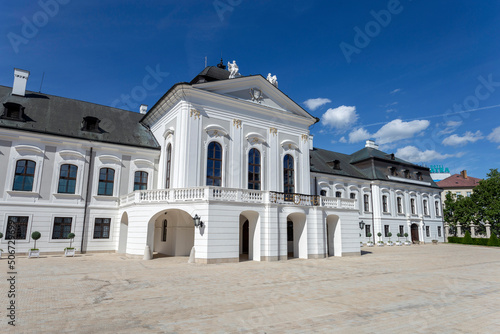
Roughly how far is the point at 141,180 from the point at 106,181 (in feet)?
8.03

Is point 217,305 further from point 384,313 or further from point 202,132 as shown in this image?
point 202,132

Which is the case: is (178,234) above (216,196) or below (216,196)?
below

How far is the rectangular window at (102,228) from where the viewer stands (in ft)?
71.7

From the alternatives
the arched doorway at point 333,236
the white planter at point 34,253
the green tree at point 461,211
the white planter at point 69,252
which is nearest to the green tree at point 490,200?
the green tree at point 461,211

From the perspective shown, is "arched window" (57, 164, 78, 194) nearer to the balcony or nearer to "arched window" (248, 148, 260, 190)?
the balcony

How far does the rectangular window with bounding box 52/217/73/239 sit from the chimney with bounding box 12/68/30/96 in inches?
389

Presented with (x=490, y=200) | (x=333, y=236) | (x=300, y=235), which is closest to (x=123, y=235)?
(x=300, y=235)

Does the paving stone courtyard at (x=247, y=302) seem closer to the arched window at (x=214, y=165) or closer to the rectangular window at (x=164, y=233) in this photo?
the rectangular window at (x=164, y=233)

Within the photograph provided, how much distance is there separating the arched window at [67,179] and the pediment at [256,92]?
10.3m

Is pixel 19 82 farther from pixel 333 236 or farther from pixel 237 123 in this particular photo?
pixel 333 236

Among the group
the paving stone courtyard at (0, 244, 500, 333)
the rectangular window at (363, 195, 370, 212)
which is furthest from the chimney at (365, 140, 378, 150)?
the paving stone courtyard at (0, 244, 500, 333)

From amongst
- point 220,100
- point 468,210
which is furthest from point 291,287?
point 468,210

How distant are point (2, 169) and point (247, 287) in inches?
721

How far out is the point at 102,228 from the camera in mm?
22062
